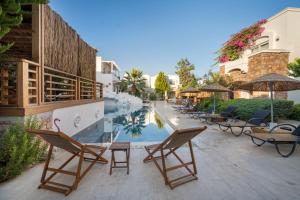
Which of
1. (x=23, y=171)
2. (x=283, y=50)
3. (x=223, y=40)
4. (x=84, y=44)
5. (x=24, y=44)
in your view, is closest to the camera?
(x=23, y=171)

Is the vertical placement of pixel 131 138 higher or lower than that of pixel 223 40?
lower

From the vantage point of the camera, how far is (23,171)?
3.41 m

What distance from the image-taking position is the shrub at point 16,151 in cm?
304

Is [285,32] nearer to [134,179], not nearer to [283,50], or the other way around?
[283,50]

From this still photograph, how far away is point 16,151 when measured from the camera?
122 inches

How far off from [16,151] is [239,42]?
17.3 m

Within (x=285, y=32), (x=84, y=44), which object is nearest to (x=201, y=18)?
(x=285, y=32)

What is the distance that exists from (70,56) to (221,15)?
15.8 m

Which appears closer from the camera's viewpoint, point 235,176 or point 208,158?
point 235,176

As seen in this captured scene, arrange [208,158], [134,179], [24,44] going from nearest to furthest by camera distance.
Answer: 1. [134,179]
2. [208,158]
3. [24,44]

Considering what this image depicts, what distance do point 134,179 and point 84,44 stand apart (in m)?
8.34

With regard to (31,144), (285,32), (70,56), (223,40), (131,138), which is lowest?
(131,138)

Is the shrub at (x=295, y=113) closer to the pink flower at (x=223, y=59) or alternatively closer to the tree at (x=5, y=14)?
the pink flower at (x=223, y=59)

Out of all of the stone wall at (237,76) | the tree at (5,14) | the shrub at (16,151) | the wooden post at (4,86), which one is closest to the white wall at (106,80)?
the stone wall at (237,76)
